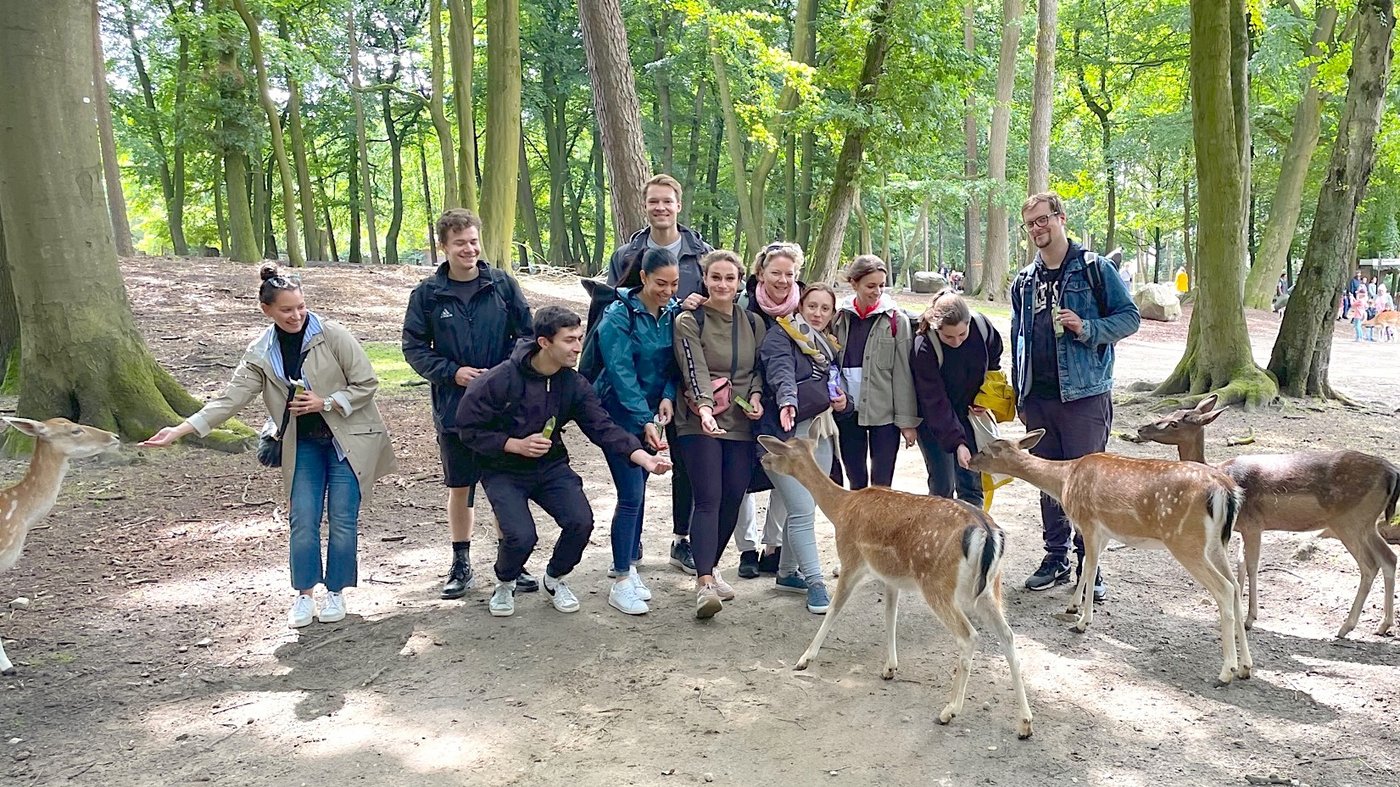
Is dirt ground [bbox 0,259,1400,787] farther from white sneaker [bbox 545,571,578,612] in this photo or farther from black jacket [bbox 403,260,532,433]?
black jacket [bbox 403,260,532,433]

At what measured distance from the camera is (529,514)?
200 inches

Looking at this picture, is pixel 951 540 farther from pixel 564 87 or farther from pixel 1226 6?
pixel 564 87

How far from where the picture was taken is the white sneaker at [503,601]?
5.17 meters

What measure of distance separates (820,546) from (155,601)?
3968mm

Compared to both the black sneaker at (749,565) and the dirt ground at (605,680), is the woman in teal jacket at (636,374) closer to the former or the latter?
the dirt ground at (605,680)

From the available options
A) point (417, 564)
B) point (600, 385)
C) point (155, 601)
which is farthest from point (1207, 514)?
point (155, 601)

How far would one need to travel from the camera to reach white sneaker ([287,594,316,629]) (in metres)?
5.04

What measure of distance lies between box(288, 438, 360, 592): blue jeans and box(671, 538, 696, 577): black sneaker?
1.86 m

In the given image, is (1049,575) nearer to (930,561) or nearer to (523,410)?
(930,561)

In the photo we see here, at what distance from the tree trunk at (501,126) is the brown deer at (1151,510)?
463 inches

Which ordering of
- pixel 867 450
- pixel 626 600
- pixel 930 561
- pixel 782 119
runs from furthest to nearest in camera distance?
pixel 782 119 → pixel 867 450 → pixel 626 600 → pixel 930 561

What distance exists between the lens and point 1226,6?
10.5 meters

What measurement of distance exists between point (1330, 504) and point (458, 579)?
15.0 feet

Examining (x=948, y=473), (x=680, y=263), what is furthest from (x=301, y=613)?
(x=948, y=473)
